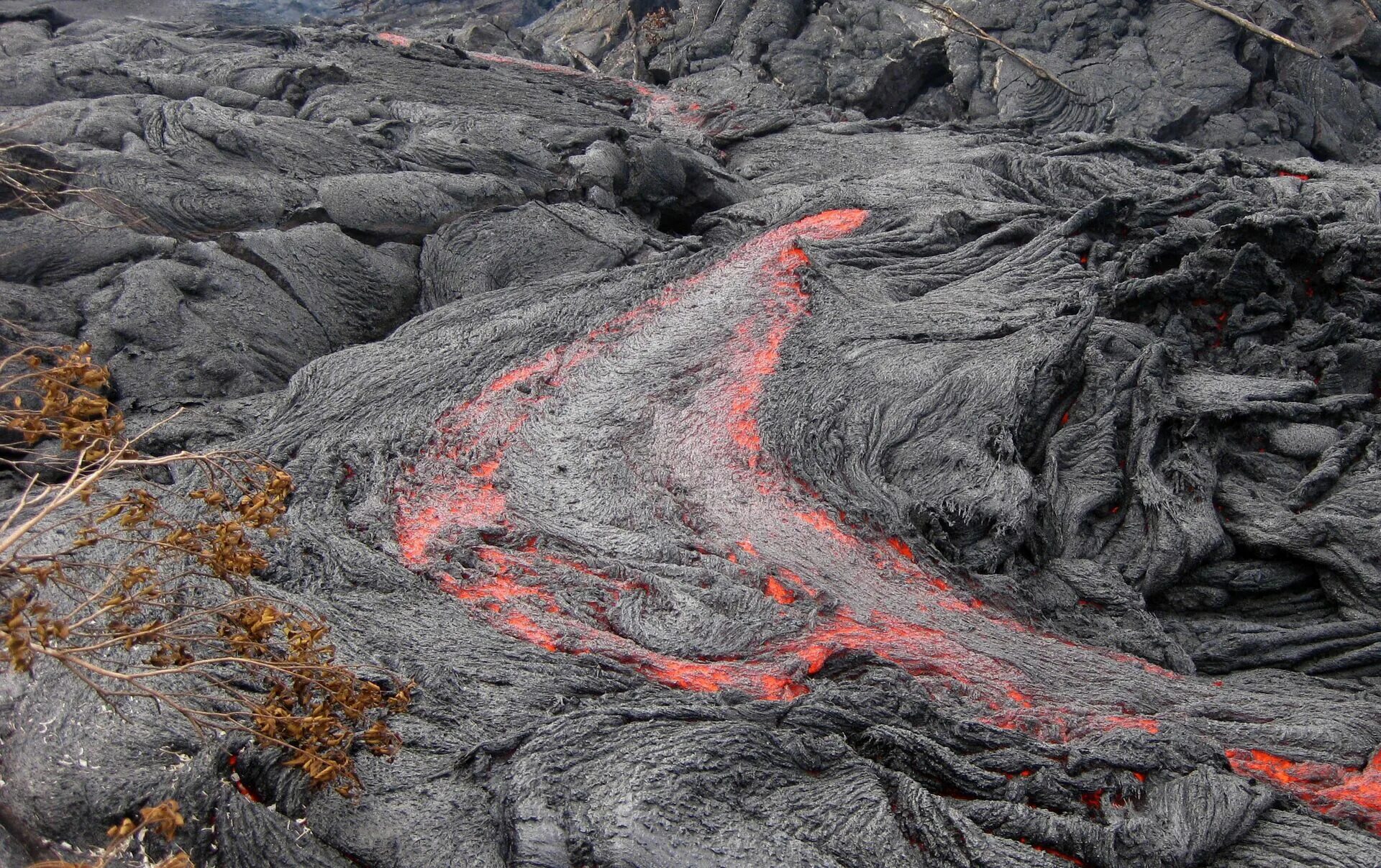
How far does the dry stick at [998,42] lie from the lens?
1675 centimetres

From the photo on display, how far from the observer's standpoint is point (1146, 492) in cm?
745

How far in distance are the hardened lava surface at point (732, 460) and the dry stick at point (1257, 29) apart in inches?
147

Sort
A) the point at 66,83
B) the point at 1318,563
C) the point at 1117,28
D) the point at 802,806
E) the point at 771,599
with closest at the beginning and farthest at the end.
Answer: the point at 802,806
the point at 771,599
the point at 1318,563
the point at 66,83
the point at 1117,28

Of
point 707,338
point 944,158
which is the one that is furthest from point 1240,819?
point 944,158

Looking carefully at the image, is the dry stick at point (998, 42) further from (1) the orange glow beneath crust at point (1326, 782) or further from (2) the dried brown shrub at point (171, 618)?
(2) the dried brown shrub at point (171, 618)

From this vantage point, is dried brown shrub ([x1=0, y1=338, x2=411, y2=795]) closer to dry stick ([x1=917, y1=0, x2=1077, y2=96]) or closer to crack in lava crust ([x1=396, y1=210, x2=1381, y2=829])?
crack in lava crust ([x1=396, y1=210, x2=1381, y2=829])

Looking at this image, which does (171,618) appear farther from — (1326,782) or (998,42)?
(998,42)

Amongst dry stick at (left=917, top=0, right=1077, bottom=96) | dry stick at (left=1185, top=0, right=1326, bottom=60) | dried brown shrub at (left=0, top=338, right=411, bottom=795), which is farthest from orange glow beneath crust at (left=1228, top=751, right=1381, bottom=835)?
dry stick at (left=1185, top=0, right=1326, bottom=60)

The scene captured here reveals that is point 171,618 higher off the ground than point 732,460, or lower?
higher

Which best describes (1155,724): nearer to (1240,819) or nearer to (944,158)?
(1240,819)

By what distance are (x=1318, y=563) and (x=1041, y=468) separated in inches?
78.7

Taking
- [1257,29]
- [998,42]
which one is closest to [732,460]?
[998,42]

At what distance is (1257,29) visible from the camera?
16125 millimetres

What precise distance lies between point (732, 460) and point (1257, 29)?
47.6 feet
